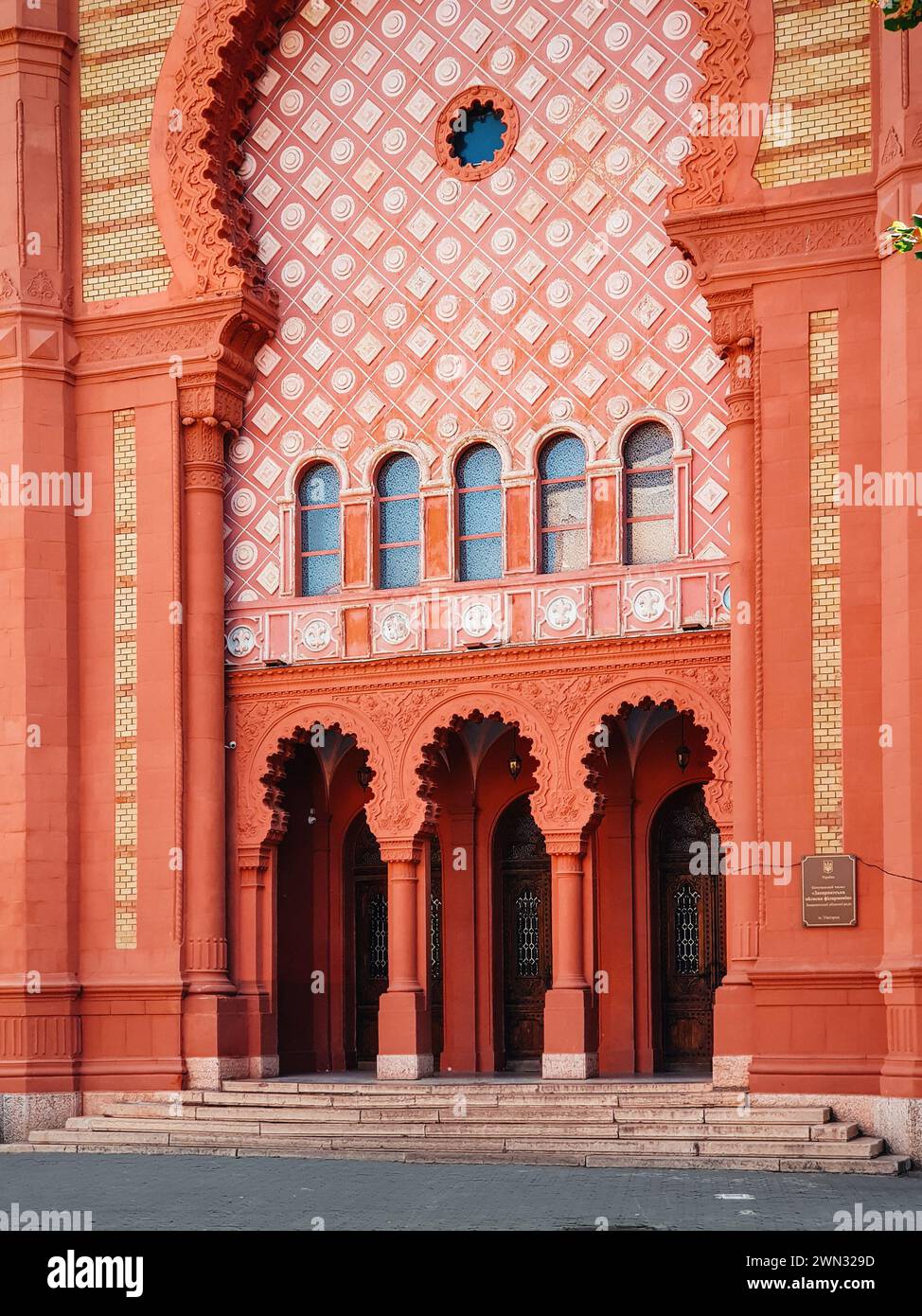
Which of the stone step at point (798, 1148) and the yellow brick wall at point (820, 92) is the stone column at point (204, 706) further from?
the yellow brick wall at point (820, 92)

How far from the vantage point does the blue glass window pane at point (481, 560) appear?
19.4 metres

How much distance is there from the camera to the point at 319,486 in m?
20.3

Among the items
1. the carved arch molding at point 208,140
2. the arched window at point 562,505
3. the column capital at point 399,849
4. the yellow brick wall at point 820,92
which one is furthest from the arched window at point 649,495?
the carved arch molding at point 208,140

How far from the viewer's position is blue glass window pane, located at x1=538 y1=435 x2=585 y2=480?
19.1 meters

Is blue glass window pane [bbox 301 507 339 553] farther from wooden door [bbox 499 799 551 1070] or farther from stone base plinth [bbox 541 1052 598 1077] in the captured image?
stone base plinth [bbox 541 1052 598 1077]

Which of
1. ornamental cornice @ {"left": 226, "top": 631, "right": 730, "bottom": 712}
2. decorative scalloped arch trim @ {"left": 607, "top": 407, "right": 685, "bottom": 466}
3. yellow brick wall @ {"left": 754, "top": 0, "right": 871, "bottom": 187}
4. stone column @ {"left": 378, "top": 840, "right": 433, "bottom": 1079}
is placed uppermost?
yellow brick wall @ {"left": 754, "top": 0, "right": 871, "bottom": 187}

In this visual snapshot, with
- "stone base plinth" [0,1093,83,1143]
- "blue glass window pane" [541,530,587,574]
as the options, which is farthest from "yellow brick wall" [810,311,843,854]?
"stone base plinth" [0,1093,83,1143]

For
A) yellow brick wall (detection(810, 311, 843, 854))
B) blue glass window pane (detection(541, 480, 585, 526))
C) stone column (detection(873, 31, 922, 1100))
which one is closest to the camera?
stone column (detection(873, 31, 922, 1100))

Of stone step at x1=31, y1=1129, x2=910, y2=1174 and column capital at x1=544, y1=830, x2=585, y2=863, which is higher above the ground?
column capital at x1=544, y1=830, x2=585, y2=863

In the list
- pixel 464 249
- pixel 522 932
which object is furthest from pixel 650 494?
pixel 522 932

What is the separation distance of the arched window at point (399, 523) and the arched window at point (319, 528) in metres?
0.50

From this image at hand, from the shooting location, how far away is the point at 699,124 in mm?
18016

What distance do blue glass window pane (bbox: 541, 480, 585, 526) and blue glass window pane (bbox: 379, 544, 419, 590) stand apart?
1430 millimetres

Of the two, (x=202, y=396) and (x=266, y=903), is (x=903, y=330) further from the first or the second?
(x=266, y=903)
